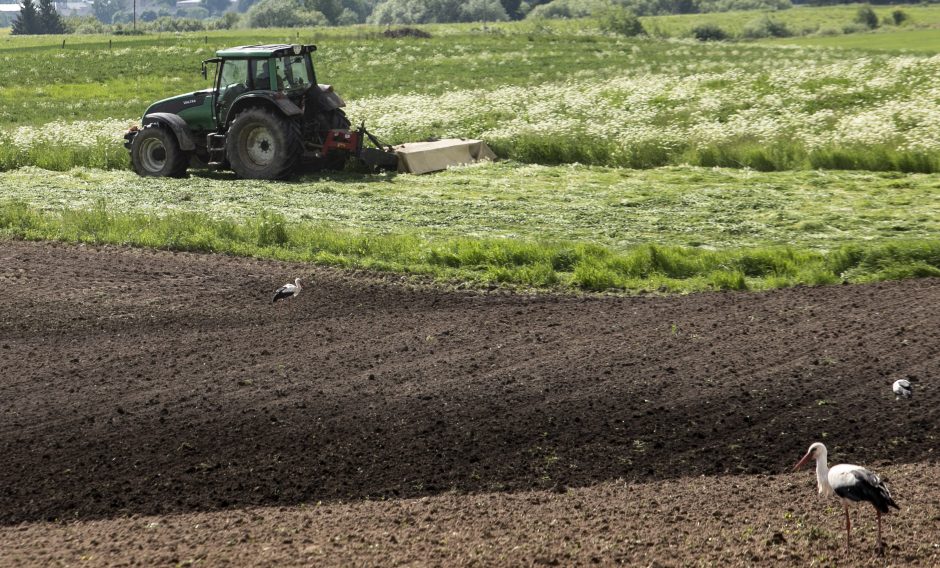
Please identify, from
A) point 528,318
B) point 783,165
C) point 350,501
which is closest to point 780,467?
point 350,501

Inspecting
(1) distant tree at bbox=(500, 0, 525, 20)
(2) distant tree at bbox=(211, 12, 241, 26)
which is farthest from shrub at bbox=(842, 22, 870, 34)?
(2) distant tree at bbox=(211, 12, 241, 26)

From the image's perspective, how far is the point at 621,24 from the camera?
264 feet

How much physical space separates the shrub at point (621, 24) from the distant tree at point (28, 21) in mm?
61966

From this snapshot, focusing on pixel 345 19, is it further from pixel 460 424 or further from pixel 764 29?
pixel 460 424

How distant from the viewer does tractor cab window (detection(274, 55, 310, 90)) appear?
70.5 ft

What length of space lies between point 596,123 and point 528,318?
15710 millimetres

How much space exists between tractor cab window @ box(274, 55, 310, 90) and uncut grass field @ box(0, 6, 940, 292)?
1.80m

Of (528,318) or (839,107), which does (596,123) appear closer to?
(839,107)

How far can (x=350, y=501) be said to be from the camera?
781 centimetres

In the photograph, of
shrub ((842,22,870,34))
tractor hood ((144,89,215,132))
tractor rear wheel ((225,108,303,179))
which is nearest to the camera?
tractor rear wheel ((225,108,303,179))

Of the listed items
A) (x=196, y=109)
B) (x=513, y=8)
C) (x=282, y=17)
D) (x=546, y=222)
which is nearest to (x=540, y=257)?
(x=546, y=222)

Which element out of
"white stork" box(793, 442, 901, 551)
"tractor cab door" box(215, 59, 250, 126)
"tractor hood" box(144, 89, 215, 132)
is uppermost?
"tractor cab door" box(215, 59, 250, 126)

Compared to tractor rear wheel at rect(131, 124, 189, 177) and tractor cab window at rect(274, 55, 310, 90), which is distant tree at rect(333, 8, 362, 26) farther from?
tractor cab window at rect(274, 55, 310, 90)

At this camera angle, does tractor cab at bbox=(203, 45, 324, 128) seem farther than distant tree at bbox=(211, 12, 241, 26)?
No
